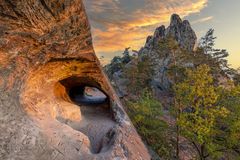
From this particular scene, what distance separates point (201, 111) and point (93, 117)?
9.30m

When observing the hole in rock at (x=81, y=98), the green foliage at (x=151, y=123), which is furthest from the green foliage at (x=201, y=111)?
the hole in rock at (x=81, y=98)

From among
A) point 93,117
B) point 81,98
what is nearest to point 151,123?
point 81,98

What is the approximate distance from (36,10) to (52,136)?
12.5ft

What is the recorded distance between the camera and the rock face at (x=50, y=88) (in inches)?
279

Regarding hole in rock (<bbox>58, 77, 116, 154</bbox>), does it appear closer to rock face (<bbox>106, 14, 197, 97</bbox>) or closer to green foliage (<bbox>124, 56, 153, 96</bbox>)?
green foliage (<bbox>124, 56, 153, 96</bbox>)

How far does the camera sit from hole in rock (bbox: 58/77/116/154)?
10436 mm

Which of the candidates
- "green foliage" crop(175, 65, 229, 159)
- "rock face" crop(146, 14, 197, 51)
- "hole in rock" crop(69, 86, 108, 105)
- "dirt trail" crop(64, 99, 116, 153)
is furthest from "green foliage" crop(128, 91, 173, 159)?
"rock face" crop(146, 14, 197, 51)

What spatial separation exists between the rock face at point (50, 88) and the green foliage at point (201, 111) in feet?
26.9

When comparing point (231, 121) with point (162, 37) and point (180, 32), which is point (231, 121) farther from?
point (180, 32)

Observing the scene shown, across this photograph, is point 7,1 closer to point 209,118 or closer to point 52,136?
point 52,136

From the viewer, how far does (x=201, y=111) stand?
1861 centimetres

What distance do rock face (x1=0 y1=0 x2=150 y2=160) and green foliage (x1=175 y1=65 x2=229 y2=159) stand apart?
26.9ft

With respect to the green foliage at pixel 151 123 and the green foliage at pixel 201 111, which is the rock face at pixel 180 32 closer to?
the green foliage at pixel 151 123

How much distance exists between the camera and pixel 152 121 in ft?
71.9
